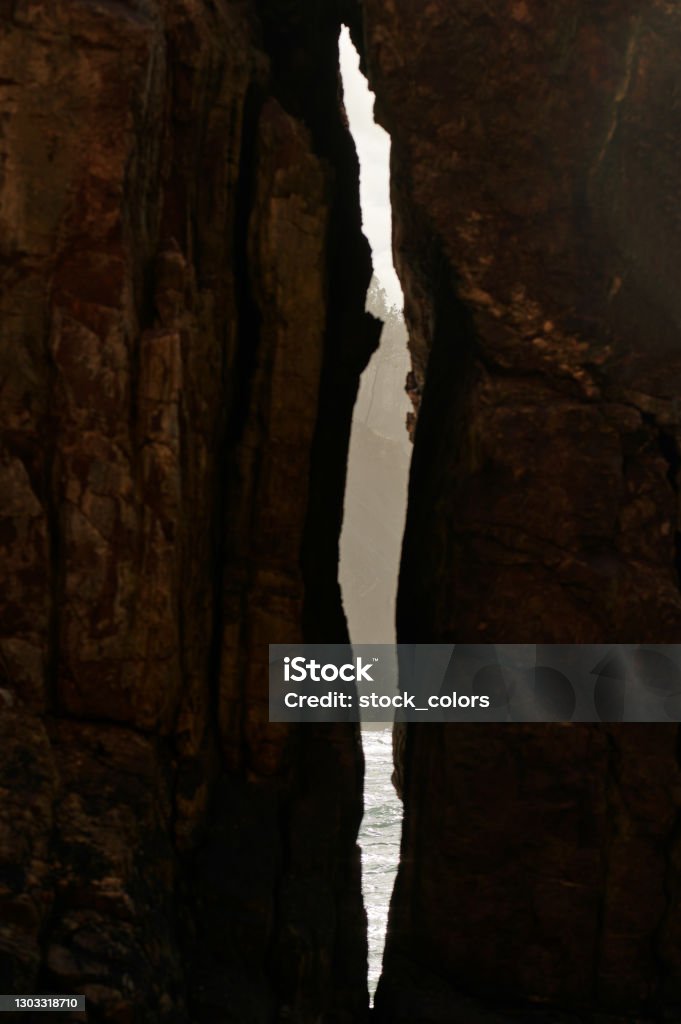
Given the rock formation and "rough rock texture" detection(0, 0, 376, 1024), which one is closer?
"rough rock texture" detection(0, 0, 376, 1024)

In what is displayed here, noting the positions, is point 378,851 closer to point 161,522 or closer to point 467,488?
point 467,488

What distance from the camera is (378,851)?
32.0m

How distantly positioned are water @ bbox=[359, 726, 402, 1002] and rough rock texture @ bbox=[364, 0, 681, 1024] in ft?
18.0

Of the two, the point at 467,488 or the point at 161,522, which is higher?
the point at 467,488

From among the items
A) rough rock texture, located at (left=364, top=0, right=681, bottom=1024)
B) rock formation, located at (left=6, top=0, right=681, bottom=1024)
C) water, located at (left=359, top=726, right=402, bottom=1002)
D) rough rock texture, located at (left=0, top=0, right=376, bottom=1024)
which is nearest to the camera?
rough rock texture, located at (left=0, top=0, right=376, bottom=1024)

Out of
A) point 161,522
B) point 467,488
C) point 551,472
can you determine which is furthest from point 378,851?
point 161,522

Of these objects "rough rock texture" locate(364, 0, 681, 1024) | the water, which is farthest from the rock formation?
the water

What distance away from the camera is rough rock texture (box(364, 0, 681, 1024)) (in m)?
17.0

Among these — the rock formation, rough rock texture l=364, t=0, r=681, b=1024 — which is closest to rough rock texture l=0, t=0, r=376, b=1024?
the rock formation

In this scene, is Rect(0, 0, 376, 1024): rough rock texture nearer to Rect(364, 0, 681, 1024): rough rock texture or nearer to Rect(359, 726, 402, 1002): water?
Rect(364, 0, 681, 1024): rough rock texture

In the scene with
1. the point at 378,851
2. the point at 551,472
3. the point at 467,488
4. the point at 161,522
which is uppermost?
the point at 551,472

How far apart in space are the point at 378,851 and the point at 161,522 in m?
18.9

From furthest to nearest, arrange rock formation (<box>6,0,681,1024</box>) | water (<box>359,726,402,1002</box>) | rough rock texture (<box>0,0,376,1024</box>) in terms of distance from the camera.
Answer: water (<box>359,726,402,1002</box>)
rock formation (<box>6,0,681,1024</box>)
rough rock texture (<box>0,0,376,1024</box>)

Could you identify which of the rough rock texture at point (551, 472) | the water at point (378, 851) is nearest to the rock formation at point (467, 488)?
the rough rock texture at point (551, 472)
